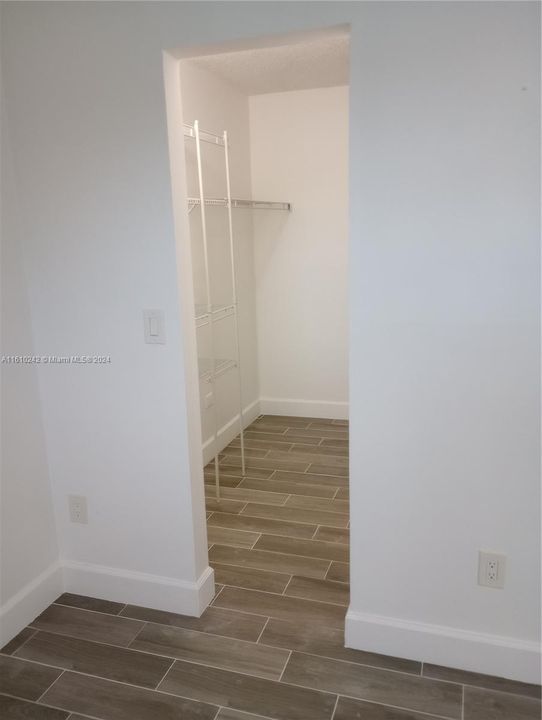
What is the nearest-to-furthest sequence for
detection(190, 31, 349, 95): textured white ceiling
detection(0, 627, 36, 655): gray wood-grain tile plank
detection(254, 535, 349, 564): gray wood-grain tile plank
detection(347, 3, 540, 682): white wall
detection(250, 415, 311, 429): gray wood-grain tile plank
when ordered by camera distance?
detection(347, 3, 540, 682): white wall, detection(0, 627, 36, 655): gray wood-grain tile plank, detection(254, 535, 349, 564): gray wood-grain tile plank, detection(190, 31, 349, 95): textured white ceiling, detection(250, 415, 311, 429): gray wood-grain tile plank

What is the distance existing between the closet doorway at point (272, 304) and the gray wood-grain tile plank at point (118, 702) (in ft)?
2.11

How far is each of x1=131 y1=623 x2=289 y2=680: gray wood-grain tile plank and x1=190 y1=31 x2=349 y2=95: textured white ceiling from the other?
105 inches

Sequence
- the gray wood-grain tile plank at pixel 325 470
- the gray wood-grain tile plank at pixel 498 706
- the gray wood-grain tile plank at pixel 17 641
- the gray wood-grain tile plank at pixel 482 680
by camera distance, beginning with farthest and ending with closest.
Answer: the gray wood-grain tile plank at pixel 325 470, the gray wood-grain tile plank at pixel 17 641, the gray wood-grain tile plank at pixel 482 680, the gray wood-grain tile plank at pixel 498 706

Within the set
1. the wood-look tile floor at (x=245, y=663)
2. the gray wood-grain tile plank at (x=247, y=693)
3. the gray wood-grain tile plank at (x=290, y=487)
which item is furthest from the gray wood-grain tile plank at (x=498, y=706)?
the gray wood-grain tile plank at (x=290, y=487)

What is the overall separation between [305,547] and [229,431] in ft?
4.95

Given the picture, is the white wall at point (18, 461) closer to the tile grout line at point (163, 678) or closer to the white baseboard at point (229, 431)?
the tile grout line at point (163, 678)

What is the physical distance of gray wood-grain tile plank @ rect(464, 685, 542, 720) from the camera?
73.9 inches

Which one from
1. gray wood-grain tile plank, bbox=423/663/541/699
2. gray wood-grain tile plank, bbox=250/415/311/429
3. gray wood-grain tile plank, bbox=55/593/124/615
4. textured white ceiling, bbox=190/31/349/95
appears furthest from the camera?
gray wood-grain tile plank, bbox=250/415/311/429

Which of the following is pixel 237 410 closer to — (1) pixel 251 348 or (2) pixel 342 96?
(1) pixel 251 348

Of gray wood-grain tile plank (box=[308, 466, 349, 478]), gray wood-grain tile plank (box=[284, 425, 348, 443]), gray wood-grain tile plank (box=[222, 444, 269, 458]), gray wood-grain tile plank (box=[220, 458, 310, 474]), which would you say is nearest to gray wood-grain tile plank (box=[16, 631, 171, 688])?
gray wood-grain tile plank (box=[220, 458, 310, 474])

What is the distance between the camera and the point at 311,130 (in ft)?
14.3

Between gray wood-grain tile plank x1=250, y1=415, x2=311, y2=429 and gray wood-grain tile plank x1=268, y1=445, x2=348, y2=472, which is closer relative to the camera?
gray wood-grain tile plank x1=268, y1=445, x2=348, y2=472

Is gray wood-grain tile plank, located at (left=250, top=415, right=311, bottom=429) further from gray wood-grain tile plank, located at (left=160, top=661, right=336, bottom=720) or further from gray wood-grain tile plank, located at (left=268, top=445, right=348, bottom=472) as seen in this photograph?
gray wood-grain tile plank, located at (left=160, top=661, right=336, bottom=720)

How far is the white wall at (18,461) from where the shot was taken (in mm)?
2264
